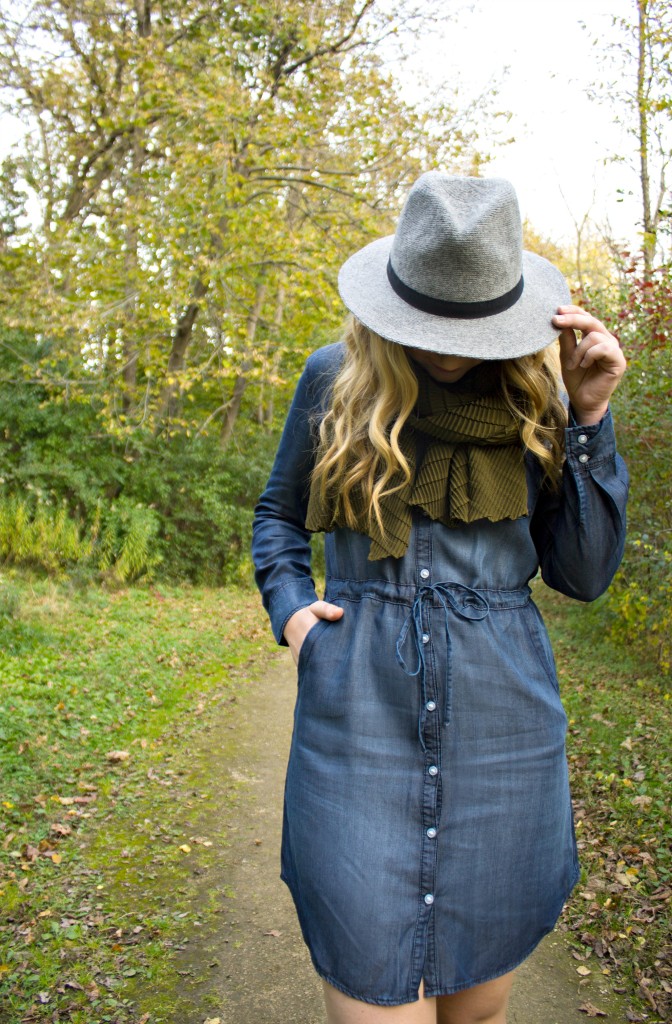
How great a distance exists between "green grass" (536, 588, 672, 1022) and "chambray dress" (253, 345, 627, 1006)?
2.10 metres

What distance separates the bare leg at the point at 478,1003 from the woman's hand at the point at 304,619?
0.77 meters

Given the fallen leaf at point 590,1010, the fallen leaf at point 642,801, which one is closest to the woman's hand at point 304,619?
the fallen leaf at point 590,1010

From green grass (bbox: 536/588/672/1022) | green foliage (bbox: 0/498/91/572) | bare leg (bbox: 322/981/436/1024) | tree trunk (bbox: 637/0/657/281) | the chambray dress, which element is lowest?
green grass (bbox: 536/588/672/1022)

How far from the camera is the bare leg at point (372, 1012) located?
1646 mm

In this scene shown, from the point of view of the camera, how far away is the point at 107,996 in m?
3.34

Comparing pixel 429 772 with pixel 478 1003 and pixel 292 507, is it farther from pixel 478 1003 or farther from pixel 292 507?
pixel 292 507

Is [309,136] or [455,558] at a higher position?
[309,136]

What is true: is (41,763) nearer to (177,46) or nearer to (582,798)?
(582,798)

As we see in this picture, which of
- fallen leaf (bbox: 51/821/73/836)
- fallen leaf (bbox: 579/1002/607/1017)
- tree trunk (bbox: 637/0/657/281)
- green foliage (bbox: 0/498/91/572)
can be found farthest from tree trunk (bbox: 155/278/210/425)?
fallen leaf (bbox: 579/1002/607/1017)

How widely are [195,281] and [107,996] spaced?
10.1 meters

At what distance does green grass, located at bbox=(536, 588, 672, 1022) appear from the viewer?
3658 millimetres

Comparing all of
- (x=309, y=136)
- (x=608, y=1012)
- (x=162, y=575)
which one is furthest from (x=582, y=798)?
(x=309, y=136)

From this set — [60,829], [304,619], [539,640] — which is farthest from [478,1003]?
[60,829]

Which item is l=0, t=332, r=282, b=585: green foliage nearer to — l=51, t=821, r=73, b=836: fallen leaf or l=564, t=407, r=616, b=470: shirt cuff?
l=51, t=821, r=73, b=836: fallen leaf
